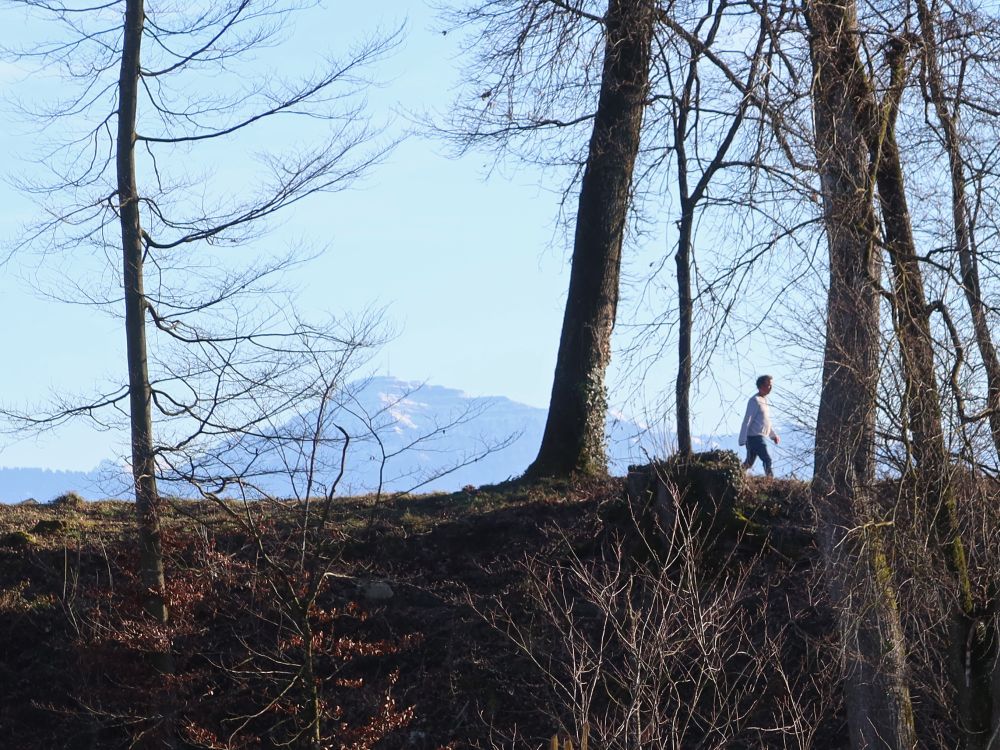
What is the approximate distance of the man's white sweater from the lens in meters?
15.5

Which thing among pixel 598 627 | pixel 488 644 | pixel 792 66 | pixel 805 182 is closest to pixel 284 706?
pixel 488 644

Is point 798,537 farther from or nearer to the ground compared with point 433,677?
farther from the ground

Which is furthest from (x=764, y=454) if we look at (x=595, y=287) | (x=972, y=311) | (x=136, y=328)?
(x=136, y=328)

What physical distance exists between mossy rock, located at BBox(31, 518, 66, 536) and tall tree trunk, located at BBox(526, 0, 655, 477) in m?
4.86

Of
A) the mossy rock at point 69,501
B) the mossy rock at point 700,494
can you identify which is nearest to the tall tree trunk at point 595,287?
the mossy rock at point 700,494

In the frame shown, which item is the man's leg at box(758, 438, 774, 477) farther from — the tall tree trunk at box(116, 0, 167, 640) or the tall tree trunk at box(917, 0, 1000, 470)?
the tall tree trunk at box(116, 0, 167, 640)

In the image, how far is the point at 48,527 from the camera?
479 inches

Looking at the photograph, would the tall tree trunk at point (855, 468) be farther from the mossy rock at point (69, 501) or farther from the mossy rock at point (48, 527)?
the mossy rock at point (69, 501)

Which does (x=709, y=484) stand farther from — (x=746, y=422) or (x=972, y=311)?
(x=746, y=422)

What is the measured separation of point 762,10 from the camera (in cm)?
1024

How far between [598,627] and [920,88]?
16.9 feet

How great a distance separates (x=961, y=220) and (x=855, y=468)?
2176 mm

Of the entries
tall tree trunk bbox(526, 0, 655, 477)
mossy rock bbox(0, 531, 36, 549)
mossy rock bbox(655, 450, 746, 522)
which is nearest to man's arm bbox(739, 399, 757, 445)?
tall tree trunk bbox(526, 0, 655, 477)

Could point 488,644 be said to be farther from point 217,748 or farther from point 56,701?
point 56,701
